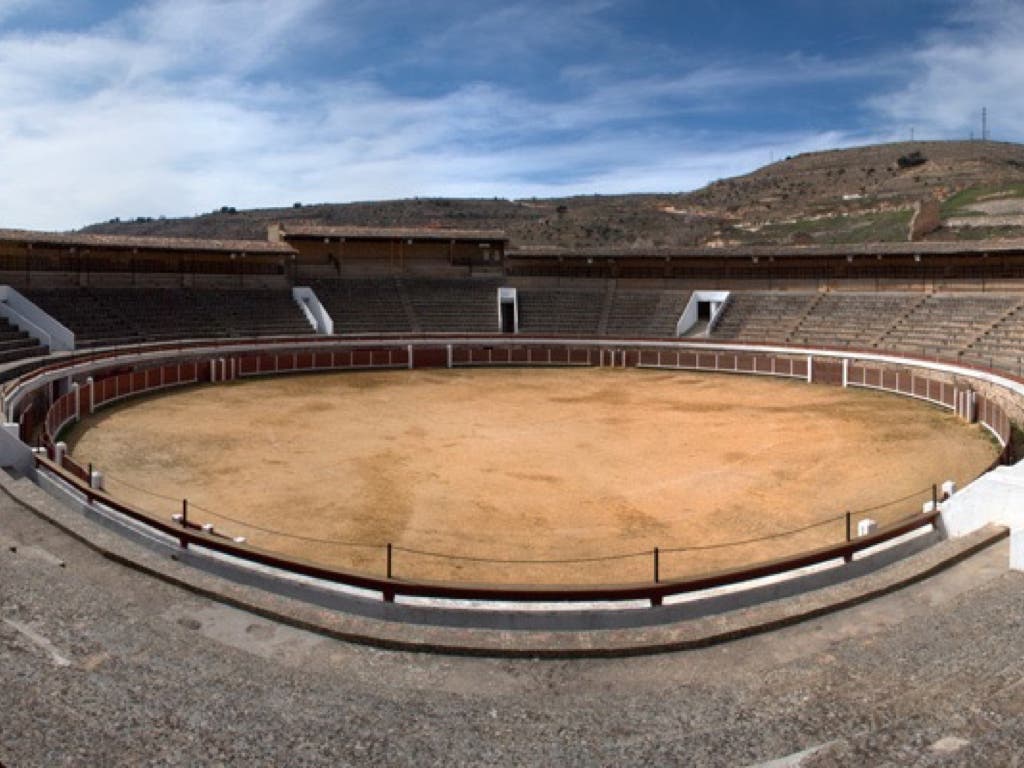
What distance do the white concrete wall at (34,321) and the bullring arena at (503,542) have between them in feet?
0.33

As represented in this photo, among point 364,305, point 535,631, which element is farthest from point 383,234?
point 535,631

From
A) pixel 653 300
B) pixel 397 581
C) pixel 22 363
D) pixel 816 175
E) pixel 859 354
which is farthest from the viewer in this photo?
pixel 816 175

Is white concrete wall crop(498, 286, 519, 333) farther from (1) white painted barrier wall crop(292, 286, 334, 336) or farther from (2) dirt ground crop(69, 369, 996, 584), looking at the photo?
(2) dirt ground crop(69, 369, 996, 584)

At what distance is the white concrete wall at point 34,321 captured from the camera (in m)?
29.6

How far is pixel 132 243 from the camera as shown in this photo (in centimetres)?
3747

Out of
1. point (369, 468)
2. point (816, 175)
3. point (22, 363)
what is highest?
point (816, 175)

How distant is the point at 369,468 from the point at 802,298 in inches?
1217

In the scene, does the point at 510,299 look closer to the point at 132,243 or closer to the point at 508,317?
the point at 508,317

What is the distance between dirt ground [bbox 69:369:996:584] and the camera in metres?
12.5

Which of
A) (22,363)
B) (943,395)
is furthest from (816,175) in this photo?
(22,363)

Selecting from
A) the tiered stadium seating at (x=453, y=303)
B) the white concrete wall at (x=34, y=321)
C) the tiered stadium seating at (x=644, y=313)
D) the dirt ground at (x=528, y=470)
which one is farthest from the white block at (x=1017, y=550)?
the tiered stadium seating at (x=453, y=303)

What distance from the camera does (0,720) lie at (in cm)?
529

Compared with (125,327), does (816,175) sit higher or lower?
higher

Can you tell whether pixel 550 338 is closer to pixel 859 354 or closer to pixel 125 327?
pixel 859 354
